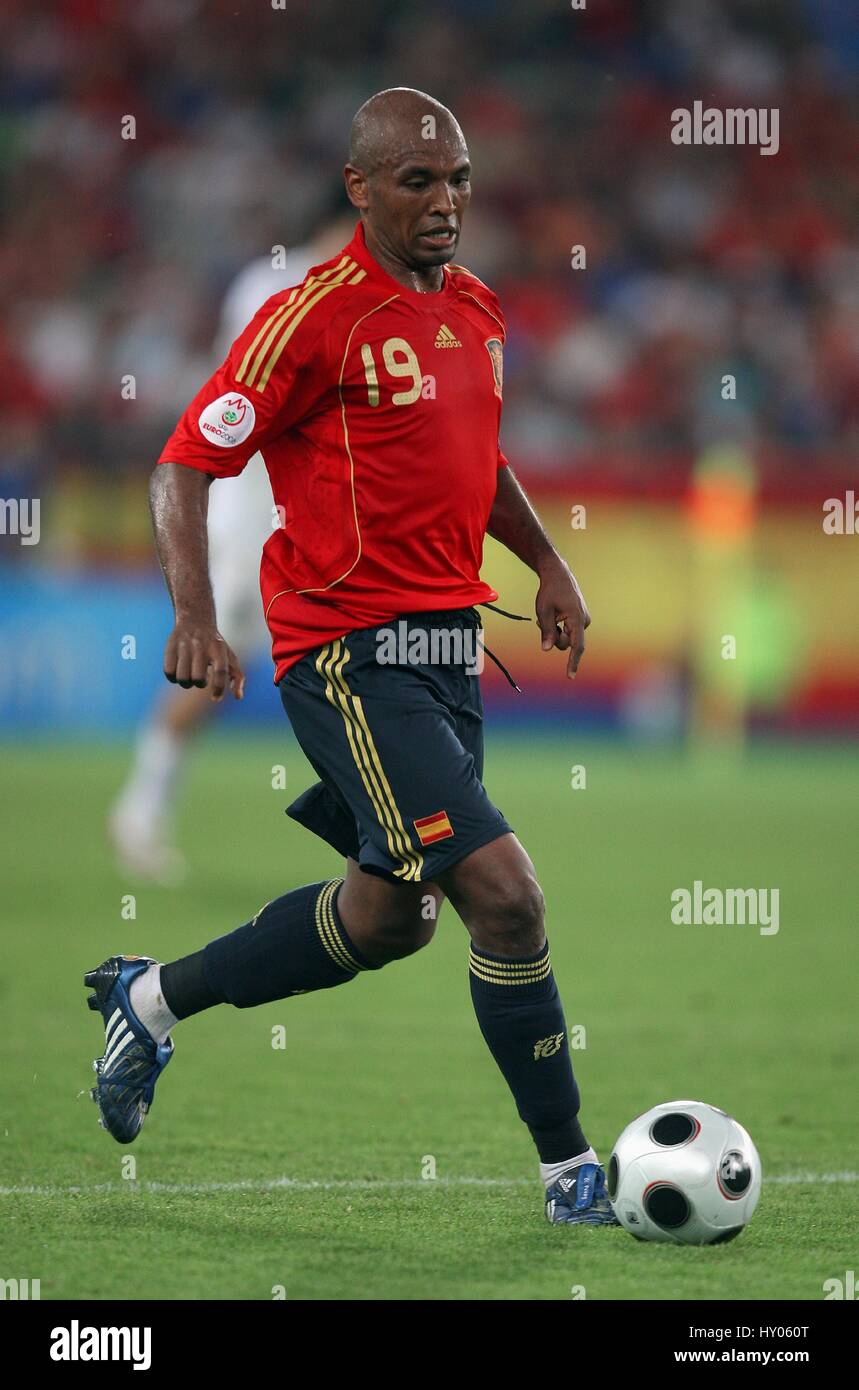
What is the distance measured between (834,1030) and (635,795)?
6096 millimetres

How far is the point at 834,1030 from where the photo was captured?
609 cm

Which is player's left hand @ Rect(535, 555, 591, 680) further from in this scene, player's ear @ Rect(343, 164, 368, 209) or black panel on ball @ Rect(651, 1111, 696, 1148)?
black panel on ball @ Rect(651, 1111, 696, 1148)

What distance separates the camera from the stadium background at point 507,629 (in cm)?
423

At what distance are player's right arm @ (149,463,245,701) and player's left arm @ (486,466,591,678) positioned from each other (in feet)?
2.67

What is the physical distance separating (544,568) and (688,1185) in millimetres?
1492

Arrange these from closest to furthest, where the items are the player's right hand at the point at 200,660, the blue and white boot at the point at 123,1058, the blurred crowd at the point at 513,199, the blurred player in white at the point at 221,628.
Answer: the player's right hand at the point at 200,660
the blue and white boot at the point at 123,1058
the blurred player in white at the point at 221,628
the blurred crowd at the point at 513,199

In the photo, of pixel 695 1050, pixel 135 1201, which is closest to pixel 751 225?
pixel 695 1050

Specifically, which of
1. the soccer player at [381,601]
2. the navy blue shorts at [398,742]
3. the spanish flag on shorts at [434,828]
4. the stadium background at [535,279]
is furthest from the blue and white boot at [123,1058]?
the stadium background at [535,279]

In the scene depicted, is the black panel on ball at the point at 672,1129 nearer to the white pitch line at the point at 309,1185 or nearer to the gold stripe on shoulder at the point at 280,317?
the white pitch line at the point at 309,1185

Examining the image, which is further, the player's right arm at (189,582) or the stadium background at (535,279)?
the stadium background at (535,279)

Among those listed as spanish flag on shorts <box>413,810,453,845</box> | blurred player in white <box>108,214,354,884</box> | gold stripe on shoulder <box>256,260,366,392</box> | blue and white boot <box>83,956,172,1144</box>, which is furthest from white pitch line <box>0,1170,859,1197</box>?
blurred player in white <box>108,214,354,884</box>

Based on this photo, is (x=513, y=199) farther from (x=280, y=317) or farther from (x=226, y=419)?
(x=226, y=419)

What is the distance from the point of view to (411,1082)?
17.6ft

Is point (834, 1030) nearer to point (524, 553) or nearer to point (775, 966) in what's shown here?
point (775, 966)
